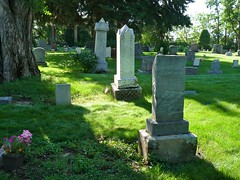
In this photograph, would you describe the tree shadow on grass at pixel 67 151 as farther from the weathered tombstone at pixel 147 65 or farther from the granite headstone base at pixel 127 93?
the weathered tombstone at pixel 147 65

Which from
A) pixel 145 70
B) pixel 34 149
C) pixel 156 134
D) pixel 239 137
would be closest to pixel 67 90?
pixel 34 149

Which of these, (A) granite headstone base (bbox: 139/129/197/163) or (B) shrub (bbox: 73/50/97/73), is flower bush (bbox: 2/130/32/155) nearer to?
(A) granite headstone base (bbox: 139/129/197/163)

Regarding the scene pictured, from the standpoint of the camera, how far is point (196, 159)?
4.46 metres

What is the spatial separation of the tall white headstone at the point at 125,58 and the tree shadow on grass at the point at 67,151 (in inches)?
83.7

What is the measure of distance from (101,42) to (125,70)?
19.0ft

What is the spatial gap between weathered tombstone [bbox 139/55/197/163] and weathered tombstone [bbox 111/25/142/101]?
3.75 meters

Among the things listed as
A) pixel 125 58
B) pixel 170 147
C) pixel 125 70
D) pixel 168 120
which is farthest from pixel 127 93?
pixel 170 147

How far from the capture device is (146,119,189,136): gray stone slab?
173 inches

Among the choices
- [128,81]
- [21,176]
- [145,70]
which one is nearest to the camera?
[21,176]

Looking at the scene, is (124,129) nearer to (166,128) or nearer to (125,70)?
(166,128)

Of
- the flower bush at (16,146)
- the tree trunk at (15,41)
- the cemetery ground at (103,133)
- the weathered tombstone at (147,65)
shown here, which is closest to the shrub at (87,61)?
the weathered tombstone at (147,65)

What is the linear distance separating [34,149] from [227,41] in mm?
72897

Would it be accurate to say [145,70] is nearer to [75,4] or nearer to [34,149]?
[75,4]

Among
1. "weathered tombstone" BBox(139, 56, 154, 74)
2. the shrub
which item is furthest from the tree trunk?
"weathered tombstone" BBox(139, 56, 154, 74)
